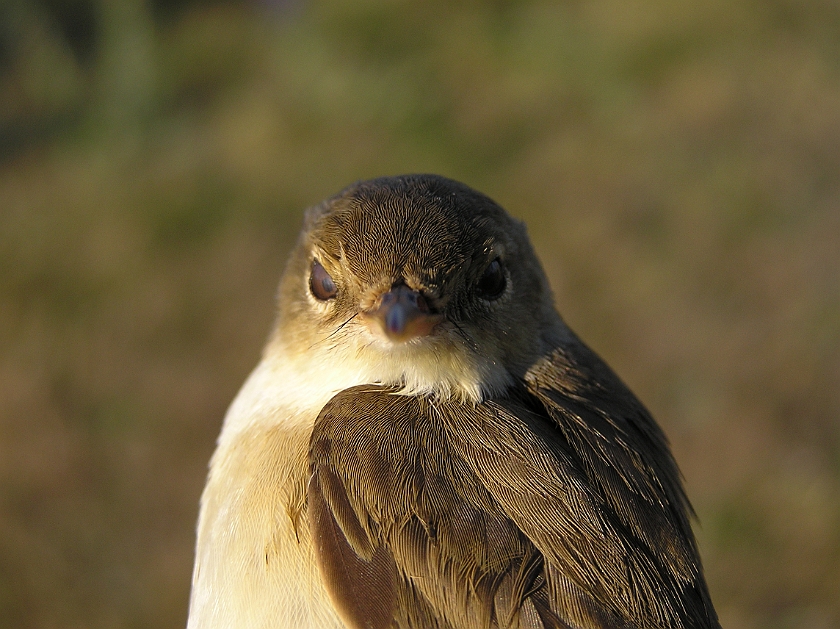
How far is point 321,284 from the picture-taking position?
2.29 meters

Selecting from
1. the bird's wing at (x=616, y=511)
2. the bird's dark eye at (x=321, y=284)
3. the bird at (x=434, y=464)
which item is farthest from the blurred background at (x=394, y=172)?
the bird's dark eye at (x=321, y=284)

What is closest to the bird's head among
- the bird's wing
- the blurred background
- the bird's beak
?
the bird's beak

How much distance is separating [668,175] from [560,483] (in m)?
6.50

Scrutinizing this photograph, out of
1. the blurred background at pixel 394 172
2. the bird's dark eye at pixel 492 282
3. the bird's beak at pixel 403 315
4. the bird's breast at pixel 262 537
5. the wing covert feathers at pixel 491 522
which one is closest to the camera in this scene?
the wing covert feathers at pixel 491 522

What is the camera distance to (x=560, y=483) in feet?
6.00

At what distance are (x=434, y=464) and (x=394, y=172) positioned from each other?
621 centimetres

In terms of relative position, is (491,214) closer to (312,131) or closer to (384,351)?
(384,351)

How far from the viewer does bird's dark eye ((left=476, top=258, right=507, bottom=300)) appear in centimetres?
219

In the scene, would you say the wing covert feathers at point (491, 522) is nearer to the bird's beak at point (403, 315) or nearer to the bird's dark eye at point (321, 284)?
the bird's beak at point (403, 315)

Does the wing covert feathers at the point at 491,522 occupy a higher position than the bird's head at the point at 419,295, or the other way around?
the bird's head at the point at 419,295

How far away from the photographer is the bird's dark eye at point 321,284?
226 cm

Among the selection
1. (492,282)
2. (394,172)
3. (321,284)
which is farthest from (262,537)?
(394,172)

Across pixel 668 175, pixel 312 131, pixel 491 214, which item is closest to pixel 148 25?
pixel 312 131

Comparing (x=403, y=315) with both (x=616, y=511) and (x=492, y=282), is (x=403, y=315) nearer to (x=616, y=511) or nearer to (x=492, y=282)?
(x=492, y=282)
